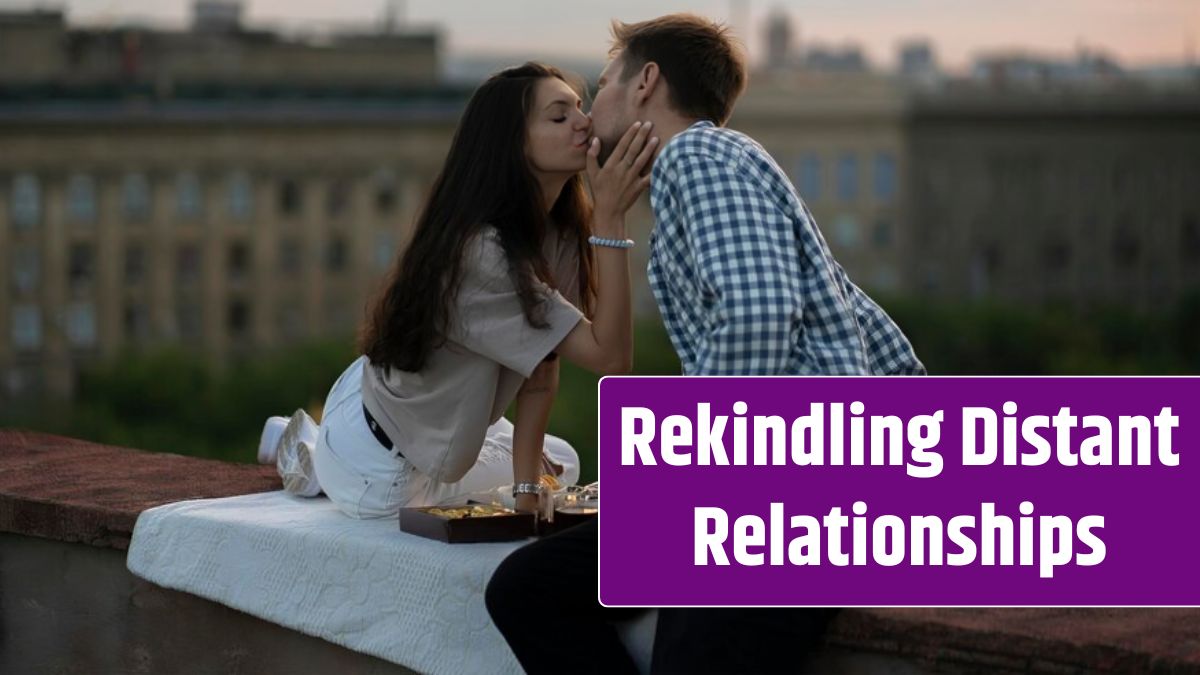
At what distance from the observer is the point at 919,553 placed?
160 inches

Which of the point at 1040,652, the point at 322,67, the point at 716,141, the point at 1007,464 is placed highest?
the point at 716,141

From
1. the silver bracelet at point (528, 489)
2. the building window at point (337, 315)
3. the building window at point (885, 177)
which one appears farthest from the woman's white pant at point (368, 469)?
the building window at point (885, 177)

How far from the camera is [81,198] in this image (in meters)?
81.2

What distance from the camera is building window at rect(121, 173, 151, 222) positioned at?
82.1 metres

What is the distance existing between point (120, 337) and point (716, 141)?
8079cm

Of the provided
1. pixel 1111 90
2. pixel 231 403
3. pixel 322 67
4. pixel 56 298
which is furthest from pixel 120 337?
pixel 1111 90

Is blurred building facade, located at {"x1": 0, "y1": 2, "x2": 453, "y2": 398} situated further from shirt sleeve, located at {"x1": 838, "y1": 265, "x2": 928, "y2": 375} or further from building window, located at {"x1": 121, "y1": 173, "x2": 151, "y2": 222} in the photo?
shirt sleeve, located at {"x1": 838, "y1": 265, "x2": 928, "y2": 375}

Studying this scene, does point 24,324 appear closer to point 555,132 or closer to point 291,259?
point 291,259

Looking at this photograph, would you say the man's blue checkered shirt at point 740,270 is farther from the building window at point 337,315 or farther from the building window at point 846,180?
the building window at point 846,180

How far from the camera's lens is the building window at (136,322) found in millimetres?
83062

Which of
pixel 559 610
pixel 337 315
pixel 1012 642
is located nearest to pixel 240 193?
pixel 337 315

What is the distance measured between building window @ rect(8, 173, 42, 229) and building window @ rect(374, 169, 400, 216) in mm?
13020

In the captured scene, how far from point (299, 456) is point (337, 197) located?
81338mm

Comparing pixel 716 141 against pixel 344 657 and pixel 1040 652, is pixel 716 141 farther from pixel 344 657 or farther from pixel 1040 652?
pixel 344 657
